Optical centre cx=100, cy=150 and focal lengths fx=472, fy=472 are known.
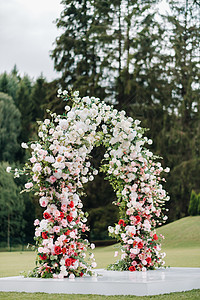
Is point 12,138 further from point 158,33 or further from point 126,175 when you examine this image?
point 126,175

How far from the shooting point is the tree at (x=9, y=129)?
27.0m

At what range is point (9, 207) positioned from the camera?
80.9ft

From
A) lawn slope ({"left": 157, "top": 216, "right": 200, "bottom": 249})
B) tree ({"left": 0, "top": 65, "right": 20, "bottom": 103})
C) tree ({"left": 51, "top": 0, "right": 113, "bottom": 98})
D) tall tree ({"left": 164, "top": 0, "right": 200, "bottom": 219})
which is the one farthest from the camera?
tree ({"left": 0, "top": 65, "right": 20, "bottom": 103})

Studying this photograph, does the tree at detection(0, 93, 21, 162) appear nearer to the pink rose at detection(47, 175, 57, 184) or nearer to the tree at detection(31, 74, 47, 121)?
the tree at detection(31, 74, 47, 121)

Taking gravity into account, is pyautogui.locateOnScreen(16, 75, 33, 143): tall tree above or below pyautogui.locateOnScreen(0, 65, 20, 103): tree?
below

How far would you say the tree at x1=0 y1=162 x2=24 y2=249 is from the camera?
24.7m

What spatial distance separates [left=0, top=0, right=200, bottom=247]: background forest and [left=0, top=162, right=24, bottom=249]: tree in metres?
0.05

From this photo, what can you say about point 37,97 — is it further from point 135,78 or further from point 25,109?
point 135,78

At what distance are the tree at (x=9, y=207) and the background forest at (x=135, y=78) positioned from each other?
0.17ft

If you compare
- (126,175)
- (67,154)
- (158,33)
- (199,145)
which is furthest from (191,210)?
(67,154)

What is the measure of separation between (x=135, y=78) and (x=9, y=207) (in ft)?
30.7

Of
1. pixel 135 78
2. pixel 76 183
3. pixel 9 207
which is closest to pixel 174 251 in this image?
pixel 76 183

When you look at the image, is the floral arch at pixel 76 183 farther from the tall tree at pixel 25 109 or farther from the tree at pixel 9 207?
the tall tree at pixel 25 109

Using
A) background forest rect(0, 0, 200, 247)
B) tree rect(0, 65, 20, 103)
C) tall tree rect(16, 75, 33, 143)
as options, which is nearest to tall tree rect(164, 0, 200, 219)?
background forest rect(0, 0, 200, 247)
